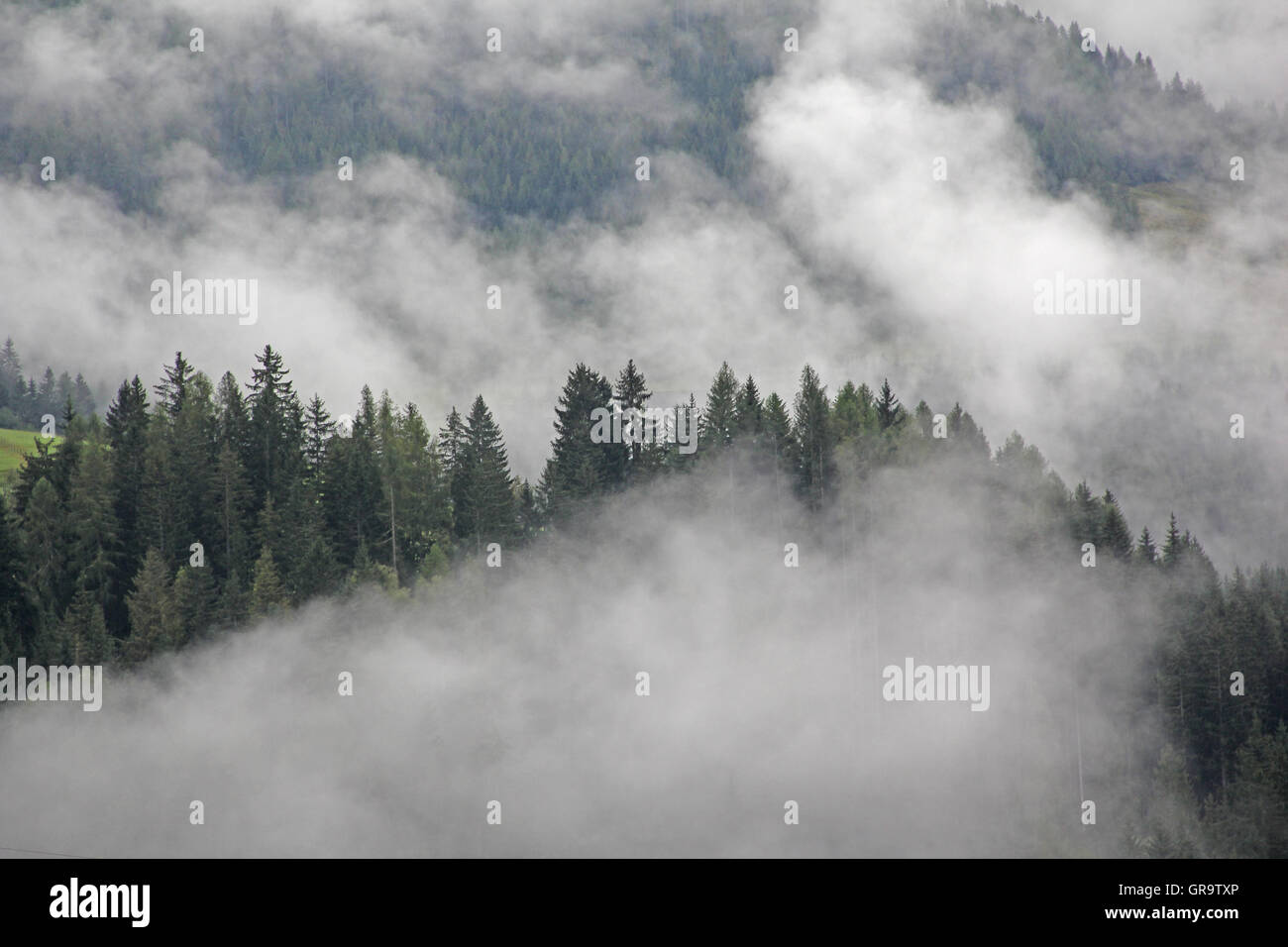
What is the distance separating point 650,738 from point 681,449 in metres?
20.1

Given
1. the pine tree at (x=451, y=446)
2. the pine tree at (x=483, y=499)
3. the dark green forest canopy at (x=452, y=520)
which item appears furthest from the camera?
the pine tree at (x=451, y=446)

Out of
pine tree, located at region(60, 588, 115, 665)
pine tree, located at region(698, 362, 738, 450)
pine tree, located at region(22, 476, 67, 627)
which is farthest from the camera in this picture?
pine tree, located at region(698, 362, 738, 450)

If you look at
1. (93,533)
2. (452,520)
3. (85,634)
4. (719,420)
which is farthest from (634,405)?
(85,634)

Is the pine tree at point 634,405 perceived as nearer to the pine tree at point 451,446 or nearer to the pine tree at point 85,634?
the pine tree at point 451,446

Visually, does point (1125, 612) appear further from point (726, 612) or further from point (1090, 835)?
point (726, 612)

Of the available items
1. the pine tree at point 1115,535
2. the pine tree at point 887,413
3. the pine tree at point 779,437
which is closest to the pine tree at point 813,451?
the pine tree at point 779,437

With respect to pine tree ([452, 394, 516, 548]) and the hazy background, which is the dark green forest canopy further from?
the hazy background

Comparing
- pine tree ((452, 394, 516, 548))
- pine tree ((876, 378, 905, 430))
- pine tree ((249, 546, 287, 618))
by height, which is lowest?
pine tree ((249, 546, 287, 618))

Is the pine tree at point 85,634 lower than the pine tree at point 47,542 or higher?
lower

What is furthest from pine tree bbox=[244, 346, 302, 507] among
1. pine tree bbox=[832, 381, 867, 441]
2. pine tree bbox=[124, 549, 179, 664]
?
pine tree bbox=[832, 381, 867, 441]

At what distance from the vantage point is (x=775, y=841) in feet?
271

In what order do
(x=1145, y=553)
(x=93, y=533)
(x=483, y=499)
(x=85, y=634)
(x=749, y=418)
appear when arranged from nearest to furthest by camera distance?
1. (x=85, y=634)
2. (x=93, y=533)
3. (x=483, y=499)
4. (x=749, y=418)
5. (x=1145, y=553)

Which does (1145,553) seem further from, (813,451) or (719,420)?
(719,420)
